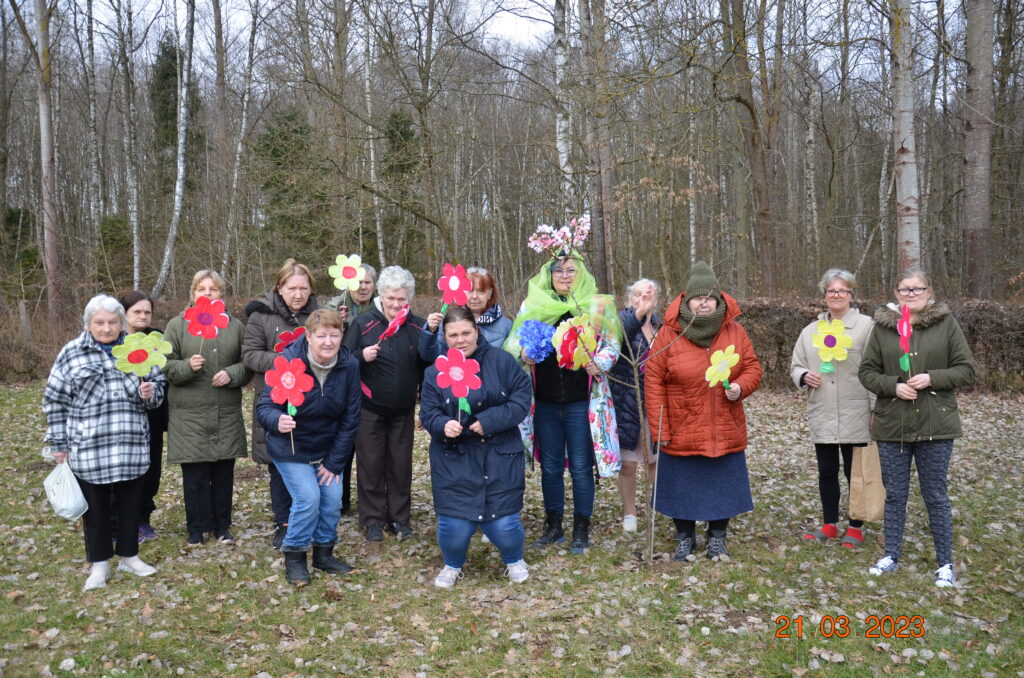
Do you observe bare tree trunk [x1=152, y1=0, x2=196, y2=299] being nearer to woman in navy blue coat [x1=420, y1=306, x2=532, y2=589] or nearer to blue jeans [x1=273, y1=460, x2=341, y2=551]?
blue jeans [x1=273, y1=460, x2=341, y2=551]

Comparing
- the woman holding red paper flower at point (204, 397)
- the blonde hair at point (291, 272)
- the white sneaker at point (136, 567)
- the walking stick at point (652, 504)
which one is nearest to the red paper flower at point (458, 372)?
the walking stick at point (652, 504)

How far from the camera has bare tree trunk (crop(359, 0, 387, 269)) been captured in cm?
1273

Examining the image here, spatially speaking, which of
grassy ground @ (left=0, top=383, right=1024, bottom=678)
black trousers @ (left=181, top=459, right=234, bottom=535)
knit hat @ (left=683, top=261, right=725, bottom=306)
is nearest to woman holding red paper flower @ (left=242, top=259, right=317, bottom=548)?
black trousers @ (left=181, top=459, right=234, bottom=535)

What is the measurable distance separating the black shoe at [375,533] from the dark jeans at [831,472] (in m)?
3.02

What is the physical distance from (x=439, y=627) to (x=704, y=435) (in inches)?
76.0

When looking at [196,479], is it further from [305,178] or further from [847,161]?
[847,161]

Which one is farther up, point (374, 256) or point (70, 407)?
point (374, 256)

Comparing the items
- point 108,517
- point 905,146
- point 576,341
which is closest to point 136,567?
point 108,517

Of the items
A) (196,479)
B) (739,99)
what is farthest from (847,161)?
(196,479)

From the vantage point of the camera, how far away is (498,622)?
4074 millimetres

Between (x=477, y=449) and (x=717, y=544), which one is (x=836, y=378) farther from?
(x=477, y=449)

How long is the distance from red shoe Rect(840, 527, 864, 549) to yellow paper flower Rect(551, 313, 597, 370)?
7.12 ft

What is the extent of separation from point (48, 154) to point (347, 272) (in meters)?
12.2

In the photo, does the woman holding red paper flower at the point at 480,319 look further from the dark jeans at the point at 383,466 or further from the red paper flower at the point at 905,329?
the red paper flower at the point at 905,329
